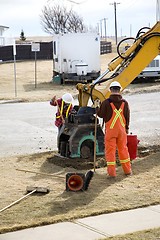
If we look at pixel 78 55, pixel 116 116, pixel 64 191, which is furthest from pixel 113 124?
pixel 78 55

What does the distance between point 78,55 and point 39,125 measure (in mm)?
13944

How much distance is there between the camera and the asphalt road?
1359 cm

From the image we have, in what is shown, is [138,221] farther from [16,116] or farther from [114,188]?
[16,116]

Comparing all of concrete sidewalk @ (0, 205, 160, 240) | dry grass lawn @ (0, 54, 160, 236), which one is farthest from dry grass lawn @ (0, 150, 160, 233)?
concrete sidewalk @ (0, 205, 160, 240)

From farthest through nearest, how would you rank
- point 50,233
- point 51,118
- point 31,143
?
point 51,118, point 31,143, point 50,233

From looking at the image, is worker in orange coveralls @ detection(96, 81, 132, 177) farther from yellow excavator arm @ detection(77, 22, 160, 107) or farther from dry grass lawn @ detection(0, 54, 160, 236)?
yellow excavator arm @ detection(77, 22, 160, 107)

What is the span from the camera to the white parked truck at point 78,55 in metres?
30.1

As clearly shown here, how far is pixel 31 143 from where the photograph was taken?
13914 millimetres

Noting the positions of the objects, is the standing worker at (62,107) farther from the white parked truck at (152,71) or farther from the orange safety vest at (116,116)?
the white parked truck at (152,71)

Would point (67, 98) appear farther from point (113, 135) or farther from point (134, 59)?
point (113, 135)

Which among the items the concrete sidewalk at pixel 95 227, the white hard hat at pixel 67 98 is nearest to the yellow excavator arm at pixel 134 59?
the white hard hat at pixel 67 98

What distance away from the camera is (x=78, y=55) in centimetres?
3025

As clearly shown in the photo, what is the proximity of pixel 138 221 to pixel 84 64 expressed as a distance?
77.5ft

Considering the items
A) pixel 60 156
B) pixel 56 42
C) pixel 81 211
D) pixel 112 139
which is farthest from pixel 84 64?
pixel 81 211
